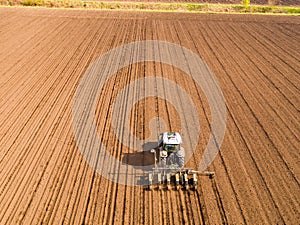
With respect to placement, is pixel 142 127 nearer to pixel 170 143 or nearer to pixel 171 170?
pixel 170 143

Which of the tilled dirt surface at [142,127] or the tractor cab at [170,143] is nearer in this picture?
the tilled dirt surface at [142,127]

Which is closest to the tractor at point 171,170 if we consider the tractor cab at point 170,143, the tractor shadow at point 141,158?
the tractor cab at point 170,143

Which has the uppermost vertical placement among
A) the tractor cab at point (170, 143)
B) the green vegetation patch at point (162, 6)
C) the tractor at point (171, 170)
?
the green vegetation patch at point (162, 6)

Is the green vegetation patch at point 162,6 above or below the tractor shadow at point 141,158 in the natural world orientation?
above

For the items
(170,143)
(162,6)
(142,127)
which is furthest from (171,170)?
(162,6)

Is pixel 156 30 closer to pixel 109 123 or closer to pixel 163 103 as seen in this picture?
pixel 163 103

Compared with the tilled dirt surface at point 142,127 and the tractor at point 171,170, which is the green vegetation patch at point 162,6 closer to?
the tilled dirt surface at point 142,127

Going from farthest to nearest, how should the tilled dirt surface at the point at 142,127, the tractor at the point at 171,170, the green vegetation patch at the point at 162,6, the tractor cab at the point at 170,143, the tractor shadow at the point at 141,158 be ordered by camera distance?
the green vegetation patch at the point at 162,6 < the tractor shadow at the point at 141,158 < the tractor cab at the point at 170,143 < the tractor at the point at 171,170 < the tilled dirt surface at the point at 142,127
